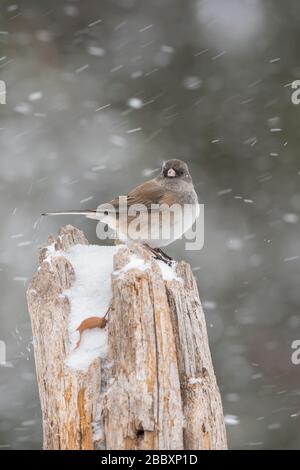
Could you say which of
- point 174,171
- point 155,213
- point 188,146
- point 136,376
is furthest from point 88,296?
point 188,146

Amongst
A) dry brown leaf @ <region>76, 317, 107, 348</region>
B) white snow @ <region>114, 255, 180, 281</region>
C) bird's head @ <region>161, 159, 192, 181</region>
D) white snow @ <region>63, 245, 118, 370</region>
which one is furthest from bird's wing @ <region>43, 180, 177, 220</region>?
dry brown leaf @ <region>76, 317, 107, 348</region>

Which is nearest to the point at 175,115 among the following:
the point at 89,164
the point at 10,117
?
the point at 89,164

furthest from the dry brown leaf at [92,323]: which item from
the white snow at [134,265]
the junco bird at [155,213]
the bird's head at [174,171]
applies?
the bird's head at [174,171]

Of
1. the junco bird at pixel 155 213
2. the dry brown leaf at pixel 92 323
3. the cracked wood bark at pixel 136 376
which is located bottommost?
the cracked wood bark at pixel 136 376

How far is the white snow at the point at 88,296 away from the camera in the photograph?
106 inches

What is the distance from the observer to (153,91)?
21.9 feet

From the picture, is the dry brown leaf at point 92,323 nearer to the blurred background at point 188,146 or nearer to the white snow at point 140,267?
the white snow at point 140,267

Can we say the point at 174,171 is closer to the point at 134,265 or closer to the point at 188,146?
the point at 134,265

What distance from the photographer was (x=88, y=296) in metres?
2.92

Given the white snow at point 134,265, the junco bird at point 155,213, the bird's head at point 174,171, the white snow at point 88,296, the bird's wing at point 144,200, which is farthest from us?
the bird's head at point 174,171

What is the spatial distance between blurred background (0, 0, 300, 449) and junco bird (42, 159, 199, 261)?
1.71 meters

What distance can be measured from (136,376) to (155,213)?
1.77 m

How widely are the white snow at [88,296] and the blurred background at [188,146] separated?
285 centimetres

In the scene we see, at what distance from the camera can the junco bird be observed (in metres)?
4.19
